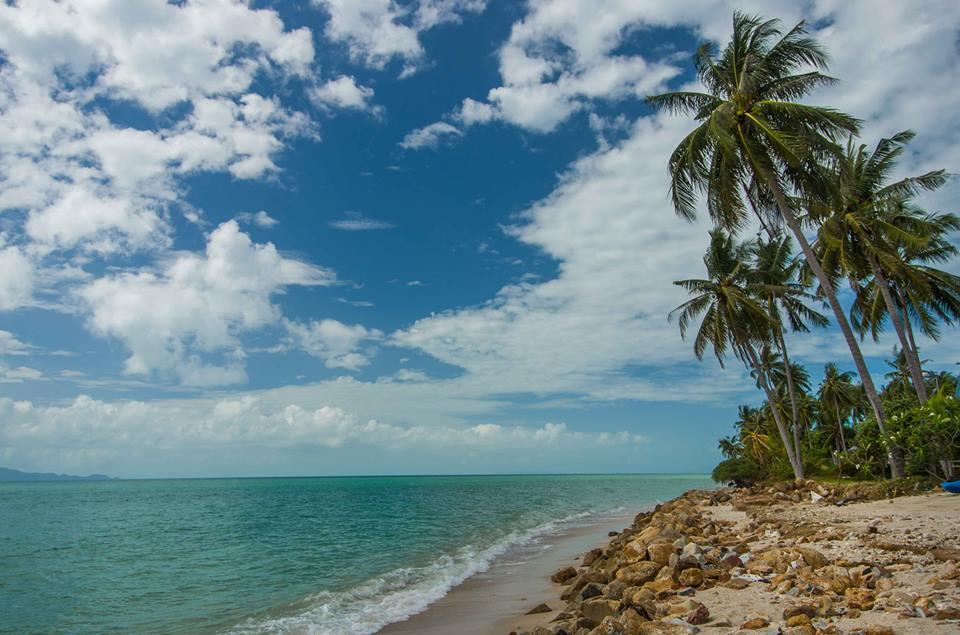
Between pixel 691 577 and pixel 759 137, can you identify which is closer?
pixel 691 577

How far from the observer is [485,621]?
10.8 metres

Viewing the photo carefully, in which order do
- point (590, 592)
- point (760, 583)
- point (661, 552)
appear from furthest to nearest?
1. point (661, 552)
2. point (590, 592)
3. point (760, 583)

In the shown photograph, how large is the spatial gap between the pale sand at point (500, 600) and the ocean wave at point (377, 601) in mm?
441

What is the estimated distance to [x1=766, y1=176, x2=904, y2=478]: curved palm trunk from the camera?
52.2ft

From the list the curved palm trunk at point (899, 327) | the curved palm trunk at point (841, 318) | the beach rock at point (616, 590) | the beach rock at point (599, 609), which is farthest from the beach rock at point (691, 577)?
the curved palm trunk at point (899, 327)

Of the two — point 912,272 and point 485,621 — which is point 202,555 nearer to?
point 485,621

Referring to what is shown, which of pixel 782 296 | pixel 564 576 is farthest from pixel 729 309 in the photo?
pixel 564 576

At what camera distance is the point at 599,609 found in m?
8.23

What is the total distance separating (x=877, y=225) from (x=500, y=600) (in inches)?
695

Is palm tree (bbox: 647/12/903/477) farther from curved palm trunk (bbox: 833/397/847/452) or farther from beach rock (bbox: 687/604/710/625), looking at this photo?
curved palm trunk (bbox: 833/397/847/452)

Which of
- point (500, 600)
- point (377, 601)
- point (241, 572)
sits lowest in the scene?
point (241, 572)

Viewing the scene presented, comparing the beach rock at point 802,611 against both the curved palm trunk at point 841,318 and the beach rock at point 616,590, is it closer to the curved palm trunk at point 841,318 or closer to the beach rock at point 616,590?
the beach rock at point 616,590

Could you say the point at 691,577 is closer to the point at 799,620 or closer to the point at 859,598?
the point at 859,598

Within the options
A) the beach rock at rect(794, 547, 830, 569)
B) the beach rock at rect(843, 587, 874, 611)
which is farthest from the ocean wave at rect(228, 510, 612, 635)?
the beach rock at rect(843, 587, 874, 611)
